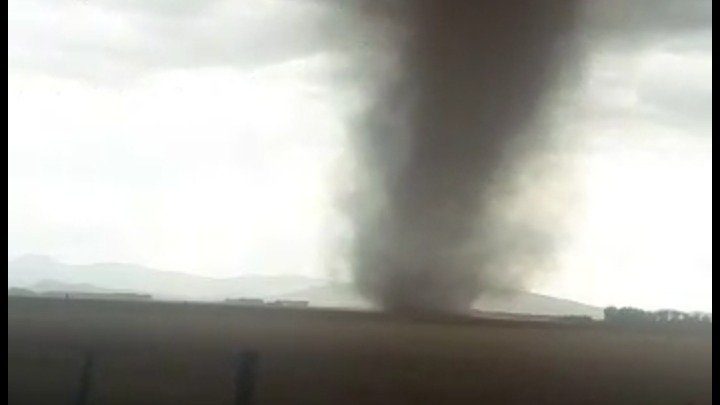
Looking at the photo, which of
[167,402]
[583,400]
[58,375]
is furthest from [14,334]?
[583,400]

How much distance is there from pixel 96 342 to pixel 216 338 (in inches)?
12.1

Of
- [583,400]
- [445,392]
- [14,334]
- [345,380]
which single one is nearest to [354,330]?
[345,380]

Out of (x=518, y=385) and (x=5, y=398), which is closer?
(x=5, y=398)

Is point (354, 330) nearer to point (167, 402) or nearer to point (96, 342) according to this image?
point (167, 402)

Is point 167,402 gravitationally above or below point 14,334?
below

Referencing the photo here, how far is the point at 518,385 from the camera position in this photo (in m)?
2.18

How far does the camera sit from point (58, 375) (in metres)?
2.07

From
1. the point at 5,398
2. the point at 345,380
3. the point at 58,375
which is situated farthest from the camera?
the point at 345,380

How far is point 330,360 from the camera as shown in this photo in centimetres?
223

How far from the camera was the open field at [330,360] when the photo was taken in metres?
2.11

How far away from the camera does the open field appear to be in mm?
2111

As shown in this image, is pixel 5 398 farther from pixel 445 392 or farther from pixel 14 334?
pixel 445 392

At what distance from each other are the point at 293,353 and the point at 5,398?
27.9 inches

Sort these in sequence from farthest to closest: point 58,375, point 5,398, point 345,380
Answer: point 345,380 < point 58,375 < point 5,398
